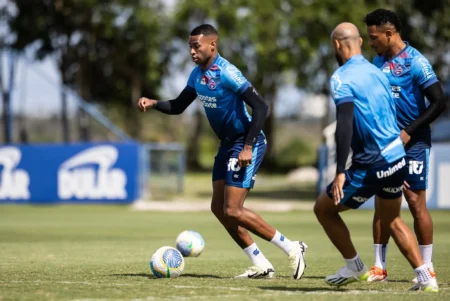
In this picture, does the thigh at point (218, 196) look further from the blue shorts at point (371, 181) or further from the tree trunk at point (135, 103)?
the tree trunk at point (135, 103)

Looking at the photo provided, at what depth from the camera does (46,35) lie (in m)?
53.0

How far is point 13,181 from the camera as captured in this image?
29.6 meters

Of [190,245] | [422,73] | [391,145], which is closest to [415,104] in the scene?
[422,73]

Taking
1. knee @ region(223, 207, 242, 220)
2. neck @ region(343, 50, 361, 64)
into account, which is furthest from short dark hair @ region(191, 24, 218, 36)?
neck @ region(343, 50, 361, 64)

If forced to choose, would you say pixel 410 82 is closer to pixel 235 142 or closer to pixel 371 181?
pixel 371 181

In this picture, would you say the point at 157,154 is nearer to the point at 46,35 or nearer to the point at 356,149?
the point at 46,35

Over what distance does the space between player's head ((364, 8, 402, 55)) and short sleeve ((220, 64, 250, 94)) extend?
1.49 metres

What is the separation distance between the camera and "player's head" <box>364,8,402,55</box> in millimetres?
9000

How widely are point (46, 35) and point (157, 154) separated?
2127cm

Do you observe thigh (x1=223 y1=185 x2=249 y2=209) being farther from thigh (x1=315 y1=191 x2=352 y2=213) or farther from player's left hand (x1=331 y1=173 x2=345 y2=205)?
player's left hand (x1=331 y1=173 x2=345 y2=205)

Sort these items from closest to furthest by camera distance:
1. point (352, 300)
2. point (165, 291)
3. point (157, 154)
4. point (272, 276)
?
point (352, 300) < point (165, 291) < point (272, 276) < point (157, 154)

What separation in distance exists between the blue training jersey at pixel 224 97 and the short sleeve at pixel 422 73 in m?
1.81

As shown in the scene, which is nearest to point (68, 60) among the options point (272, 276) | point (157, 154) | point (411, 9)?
point (157, 154)

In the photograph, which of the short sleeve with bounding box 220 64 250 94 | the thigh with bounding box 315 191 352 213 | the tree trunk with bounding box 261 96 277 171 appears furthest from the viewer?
the tree trunk with bounding box 261 96 277 171
